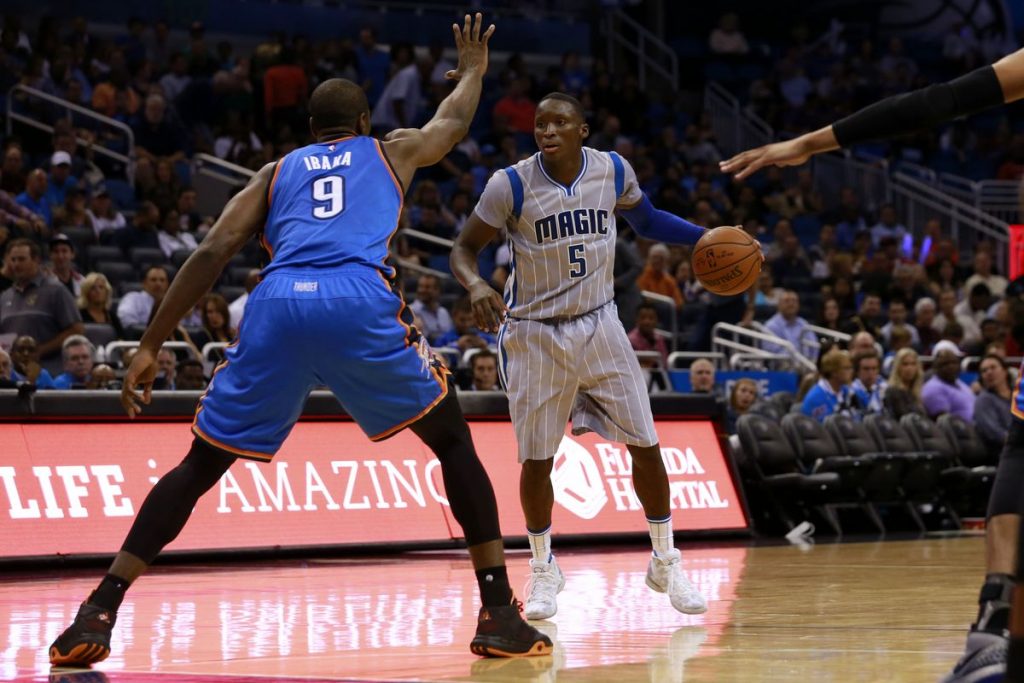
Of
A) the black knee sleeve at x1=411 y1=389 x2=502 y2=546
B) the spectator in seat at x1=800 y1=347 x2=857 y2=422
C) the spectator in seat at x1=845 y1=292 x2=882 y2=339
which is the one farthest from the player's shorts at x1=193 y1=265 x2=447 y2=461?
the spectator in seat at x1=845 y1=292 x2=882 y2=339

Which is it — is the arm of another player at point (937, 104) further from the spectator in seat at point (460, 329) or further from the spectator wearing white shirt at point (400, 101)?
the spectator wearing white shirt at point (400, 101)

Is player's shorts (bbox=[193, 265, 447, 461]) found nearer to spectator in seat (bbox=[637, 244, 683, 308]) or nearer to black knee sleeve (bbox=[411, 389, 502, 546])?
black knee sleeve (bbox=[411, 389, 502, 546])

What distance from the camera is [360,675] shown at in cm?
476

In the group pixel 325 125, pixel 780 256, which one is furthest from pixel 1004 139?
pixel 325 125

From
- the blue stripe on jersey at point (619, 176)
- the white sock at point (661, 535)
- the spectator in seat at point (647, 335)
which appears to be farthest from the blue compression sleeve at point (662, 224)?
the spectator in seat at point (647, 335)

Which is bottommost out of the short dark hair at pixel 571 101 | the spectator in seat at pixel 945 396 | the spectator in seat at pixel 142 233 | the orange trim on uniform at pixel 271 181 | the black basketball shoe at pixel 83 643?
the spectator in seat at pixel 945 396

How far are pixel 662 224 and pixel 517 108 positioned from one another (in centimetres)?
1505

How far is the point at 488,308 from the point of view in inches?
234

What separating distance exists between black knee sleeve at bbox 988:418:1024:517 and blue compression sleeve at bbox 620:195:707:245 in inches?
109

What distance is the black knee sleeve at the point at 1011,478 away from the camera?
4.41 m

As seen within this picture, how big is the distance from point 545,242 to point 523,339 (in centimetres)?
43

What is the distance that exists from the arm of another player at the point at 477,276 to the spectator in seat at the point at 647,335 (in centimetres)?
826

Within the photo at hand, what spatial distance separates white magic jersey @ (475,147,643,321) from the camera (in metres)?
6.73

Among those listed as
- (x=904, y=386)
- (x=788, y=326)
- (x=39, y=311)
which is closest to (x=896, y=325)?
(x=788, y=326)
